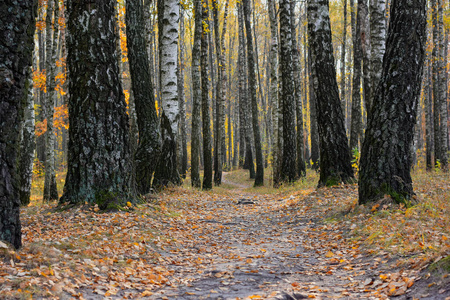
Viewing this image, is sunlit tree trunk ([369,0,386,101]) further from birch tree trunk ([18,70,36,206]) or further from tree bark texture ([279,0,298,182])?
birch tree trunk ([18,70,36,206])

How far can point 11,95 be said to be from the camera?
133 inches

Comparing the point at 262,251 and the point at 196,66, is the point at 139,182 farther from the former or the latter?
the point at 196,66

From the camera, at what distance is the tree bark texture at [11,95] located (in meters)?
3.31

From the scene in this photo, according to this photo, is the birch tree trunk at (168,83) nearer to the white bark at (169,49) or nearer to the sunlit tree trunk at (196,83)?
the white bark at (169,49)

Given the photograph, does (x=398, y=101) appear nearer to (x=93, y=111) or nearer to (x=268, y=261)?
(x=268, y=261)

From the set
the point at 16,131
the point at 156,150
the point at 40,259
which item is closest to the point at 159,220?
the point at 156,150

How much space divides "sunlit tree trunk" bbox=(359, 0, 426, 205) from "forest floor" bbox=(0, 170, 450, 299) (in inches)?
15.4

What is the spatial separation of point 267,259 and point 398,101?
341 cm

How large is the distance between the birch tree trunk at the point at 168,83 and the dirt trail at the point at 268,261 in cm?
278

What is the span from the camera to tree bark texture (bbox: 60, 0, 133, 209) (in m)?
5.93

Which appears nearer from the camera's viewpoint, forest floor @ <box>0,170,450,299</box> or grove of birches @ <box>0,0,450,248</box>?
forest floor @ <box>0,170,450,299</box>

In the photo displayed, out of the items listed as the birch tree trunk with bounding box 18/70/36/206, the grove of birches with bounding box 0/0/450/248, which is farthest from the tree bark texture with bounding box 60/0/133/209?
the birch tree trunk with bounding box 18/70/36/206

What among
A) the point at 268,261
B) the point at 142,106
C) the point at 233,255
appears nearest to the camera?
the point at 268,261

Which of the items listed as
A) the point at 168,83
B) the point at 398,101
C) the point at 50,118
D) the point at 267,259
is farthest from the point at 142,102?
the point at 398,101
